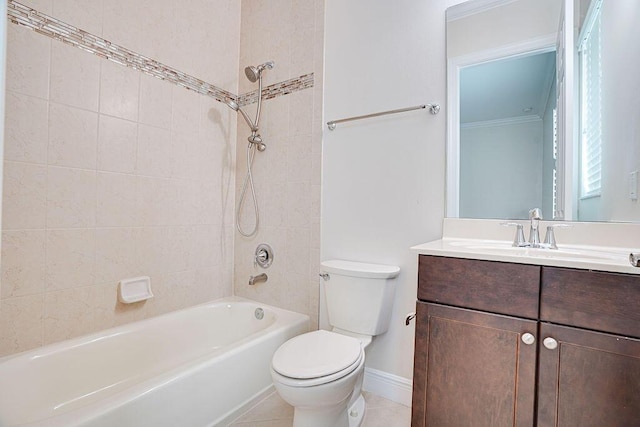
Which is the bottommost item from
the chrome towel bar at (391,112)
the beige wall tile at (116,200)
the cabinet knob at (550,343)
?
Answer: the cabinet knob at (550,343)

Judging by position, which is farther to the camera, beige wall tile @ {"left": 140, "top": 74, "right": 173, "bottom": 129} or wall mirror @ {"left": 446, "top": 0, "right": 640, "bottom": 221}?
beige wall tile @ {"left": 140, "top": 74, "right": 173, "bottom": 129}

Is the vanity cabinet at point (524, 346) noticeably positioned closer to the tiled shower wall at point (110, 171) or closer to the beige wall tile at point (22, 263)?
the tiled shower wall at point (110, 171)

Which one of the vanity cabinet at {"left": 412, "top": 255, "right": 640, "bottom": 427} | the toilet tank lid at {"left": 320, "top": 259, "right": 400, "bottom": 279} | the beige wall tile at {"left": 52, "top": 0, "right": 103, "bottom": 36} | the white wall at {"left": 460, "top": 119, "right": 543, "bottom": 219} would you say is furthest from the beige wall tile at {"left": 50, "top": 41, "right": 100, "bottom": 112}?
the white wall at {"left": 460, "top": 119, "right": 543, "bottom": 219}

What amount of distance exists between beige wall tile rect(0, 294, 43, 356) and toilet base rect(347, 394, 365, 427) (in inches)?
58.0

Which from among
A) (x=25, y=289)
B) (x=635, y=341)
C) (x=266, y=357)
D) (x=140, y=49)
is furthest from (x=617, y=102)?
(x=25, y=289)

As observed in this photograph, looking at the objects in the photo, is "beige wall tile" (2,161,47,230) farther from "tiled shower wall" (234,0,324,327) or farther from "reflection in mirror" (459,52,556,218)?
"reflection in mirror" (459,52,556,218)

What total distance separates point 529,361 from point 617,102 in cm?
105

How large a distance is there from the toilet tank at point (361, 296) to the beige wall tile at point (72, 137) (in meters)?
1.33

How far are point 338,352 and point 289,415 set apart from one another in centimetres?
55

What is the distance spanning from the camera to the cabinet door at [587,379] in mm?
→ 802

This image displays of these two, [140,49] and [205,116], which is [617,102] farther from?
[140,49]

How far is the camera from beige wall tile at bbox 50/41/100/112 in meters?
1.41

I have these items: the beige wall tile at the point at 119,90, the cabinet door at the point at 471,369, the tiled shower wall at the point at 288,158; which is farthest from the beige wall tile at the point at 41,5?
the cabinet door at the point at 471,369

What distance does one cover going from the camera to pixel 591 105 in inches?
49.0
